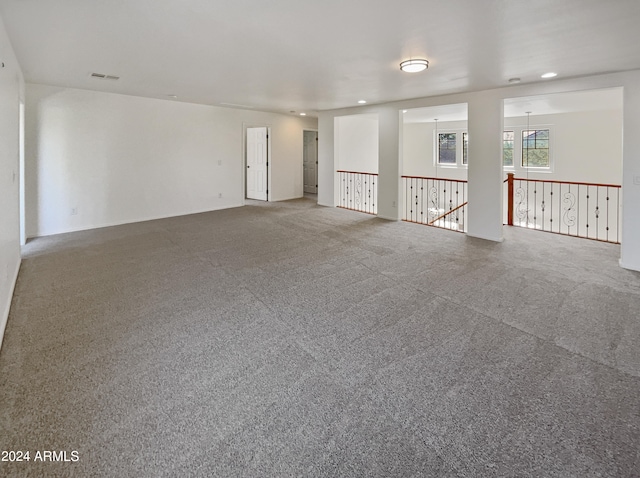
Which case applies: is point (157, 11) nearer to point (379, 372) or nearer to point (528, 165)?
point (379, 372)

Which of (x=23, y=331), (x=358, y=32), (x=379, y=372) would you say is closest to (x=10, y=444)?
(x=23, y=331)

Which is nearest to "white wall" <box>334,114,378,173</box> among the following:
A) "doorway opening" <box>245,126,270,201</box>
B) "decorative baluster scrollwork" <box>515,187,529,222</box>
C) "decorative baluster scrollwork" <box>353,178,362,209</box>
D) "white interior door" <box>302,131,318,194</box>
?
"decorative baluster scrollwork" <box>353,178,362,209</box>

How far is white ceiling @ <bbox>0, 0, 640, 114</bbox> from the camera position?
2781mm

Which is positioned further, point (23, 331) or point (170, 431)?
point (23, 331)

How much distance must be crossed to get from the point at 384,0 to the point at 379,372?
8.59 feet

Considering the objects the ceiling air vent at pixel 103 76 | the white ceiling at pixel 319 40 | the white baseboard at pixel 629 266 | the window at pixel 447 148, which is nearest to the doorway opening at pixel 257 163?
the white ceiling at pixel 319 40

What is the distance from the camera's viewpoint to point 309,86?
19.0 ft

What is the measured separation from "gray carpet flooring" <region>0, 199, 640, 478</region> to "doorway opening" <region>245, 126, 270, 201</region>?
591 centimetres

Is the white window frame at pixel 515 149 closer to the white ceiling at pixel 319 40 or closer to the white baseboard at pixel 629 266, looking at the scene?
the white ceiling at pixel 319 40

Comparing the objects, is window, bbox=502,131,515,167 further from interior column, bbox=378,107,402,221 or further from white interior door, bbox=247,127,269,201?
white interior door, bbox=247,127,269,201

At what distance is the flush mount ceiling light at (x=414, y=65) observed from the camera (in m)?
4.14

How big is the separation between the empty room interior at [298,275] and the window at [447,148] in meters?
4.39

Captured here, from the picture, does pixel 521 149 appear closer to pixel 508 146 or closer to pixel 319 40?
pixel 508 146

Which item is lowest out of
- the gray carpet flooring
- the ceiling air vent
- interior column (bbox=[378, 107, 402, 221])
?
the gray carpet flooring
